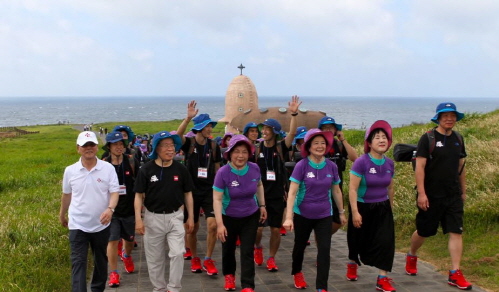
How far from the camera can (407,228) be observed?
8.74 metres

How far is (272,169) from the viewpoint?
22.5 feet

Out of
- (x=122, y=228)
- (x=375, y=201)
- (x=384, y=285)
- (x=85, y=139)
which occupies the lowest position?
(x=384, y=285)

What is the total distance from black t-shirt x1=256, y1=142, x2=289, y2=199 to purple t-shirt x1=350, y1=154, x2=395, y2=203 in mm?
1324

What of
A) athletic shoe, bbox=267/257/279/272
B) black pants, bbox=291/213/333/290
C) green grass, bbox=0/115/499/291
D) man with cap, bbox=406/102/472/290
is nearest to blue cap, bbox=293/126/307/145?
black pants, bbox=291/213/333/290

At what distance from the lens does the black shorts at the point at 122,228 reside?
631 centimetres

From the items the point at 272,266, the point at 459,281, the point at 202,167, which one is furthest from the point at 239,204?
the point at 459,281

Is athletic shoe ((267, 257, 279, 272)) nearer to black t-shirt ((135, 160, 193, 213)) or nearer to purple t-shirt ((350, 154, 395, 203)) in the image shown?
purple t-shirt ((350, 154, 395, 203))

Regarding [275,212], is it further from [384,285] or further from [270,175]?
[384,285]

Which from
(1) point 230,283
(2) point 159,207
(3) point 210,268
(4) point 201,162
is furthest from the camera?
(4) point 201,162

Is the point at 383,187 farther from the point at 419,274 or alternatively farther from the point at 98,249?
the point at 98,249

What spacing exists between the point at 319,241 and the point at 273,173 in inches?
58.2

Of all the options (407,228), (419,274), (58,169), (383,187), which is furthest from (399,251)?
(58,169)

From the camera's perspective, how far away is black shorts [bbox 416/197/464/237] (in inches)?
238

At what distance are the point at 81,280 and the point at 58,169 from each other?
1626cm
